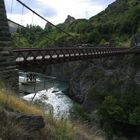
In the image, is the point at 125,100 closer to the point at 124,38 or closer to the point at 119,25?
the point at 124,38

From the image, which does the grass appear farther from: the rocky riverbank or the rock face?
the rock face

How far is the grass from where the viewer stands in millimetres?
5848

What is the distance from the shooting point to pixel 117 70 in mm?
60594

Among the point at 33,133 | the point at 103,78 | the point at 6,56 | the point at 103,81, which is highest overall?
the point at 6,56

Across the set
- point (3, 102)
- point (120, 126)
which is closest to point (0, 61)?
point (3, 102)

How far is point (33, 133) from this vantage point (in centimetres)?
632

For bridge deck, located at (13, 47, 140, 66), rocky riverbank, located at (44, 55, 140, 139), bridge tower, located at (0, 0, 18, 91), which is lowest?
rocky riverbank, located at (44, 55, 140, 139)

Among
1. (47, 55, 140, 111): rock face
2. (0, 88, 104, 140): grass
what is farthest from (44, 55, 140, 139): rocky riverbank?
(0, 88, 104, 140): grass

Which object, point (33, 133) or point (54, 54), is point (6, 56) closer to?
point (33, 133)

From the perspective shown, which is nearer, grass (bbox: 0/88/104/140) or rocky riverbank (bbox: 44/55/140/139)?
grass (bbox: 0/88/104/140)

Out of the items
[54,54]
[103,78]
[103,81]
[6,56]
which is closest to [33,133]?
[6,56]

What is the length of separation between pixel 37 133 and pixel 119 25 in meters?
97.8

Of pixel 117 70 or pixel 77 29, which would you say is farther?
pixel 77 29

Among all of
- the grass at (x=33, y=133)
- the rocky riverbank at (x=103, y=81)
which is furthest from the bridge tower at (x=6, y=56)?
the rocky riverbank at (x=103, y=81)
